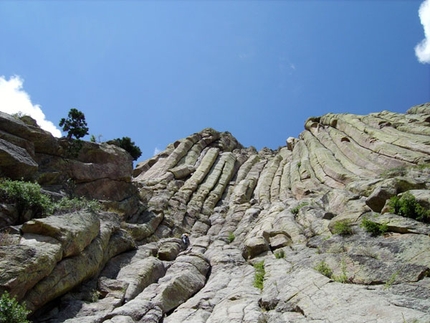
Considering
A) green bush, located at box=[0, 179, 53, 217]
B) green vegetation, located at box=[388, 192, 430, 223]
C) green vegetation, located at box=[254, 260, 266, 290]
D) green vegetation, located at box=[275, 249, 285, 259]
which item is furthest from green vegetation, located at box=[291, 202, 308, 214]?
green bush, located at box=[0, 179, 53, 217]

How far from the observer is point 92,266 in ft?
60.5

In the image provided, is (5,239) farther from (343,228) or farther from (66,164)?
(343,228)

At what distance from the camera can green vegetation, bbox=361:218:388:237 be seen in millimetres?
16125

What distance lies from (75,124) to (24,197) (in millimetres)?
16941

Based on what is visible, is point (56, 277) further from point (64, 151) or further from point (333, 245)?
point (64, 151)

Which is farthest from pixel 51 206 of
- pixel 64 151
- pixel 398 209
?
pixel 398 209

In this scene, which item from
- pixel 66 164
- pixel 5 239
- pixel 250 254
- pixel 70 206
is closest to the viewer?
pixel 5 239

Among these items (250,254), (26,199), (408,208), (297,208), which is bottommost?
(250,254)

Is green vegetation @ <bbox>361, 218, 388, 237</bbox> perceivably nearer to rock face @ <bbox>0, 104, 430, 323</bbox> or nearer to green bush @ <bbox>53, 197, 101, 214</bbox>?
rock face @ <bbox>0, 104, 430, 323</bbox>

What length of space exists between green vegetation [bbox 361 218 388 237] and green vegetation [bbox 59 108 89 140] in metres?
27.3

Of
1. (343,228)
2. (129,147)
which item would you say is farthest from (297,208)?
(129,147)

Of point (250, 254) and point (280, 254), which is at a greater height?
point (250, 254)

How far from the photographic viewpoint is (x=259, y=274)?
18500mm

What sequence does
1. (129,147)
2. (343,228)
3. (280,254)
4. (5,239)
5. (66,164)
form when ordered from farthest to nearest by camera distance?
(129,147) → (66,164) → (280,254) → (343,228) → (5,239)
